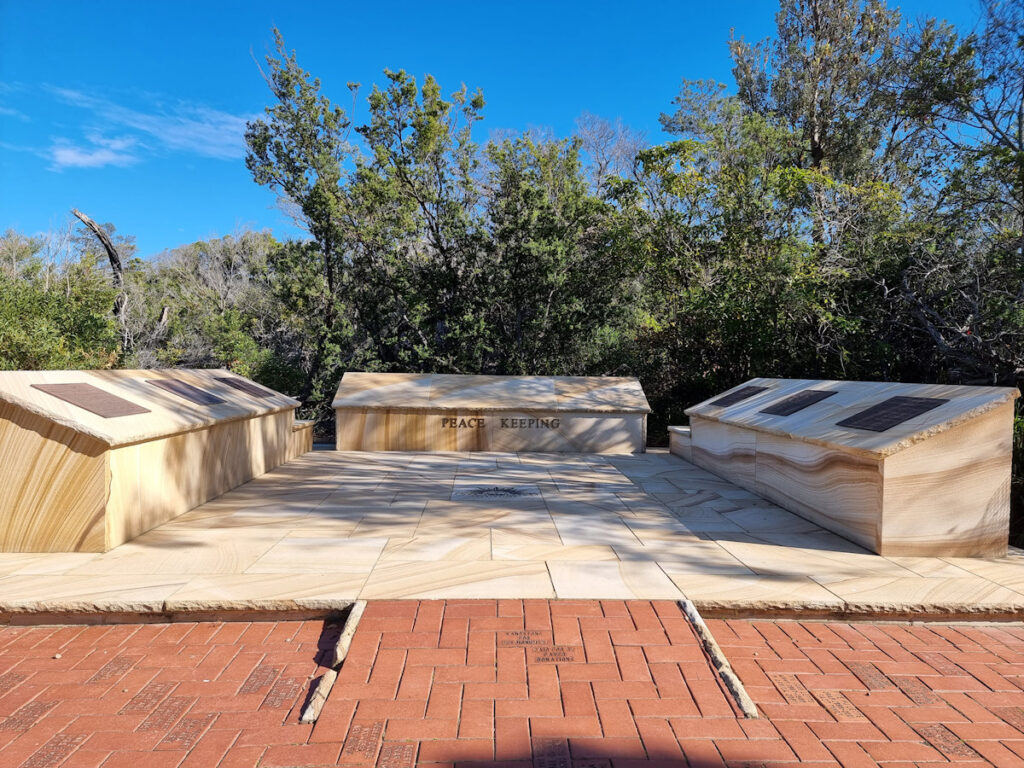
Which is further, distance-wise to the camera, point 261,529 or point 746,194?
point 746,194

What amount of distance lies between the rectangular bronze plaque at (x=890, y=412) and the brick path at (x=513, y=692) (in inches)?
66.3

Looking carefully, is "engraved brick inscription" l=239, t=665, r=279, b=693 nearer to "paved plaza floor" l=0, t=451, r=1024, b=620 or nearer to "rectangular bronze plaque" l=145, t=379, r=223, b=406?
"paved plaza floor" l=0, t=451, r=1024, b=620

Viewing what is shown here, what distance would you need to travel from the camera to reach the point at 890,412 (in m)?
4.82

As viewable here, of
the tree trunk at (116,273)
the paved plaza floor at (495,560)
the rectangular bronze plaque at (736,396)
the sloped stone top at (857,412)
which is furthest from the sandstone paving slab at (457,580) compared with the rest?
the tree trunk at (116,273)

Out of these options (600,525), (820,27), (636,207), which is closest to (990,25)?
(636,207)

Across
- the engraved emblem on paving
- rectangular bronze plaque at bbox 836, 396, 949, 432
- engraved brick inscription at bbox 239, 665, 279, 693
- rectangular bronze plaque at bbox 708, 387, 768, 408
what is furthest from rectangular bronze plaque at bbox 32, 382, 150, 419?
rectangular bronze plaque at bbox 708, 387, 768, 408

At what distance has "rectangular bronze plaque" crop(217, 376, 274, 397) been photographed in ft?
24.8

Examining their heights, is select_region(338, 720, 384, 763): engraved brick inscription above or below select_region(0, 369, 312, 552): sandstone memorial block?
below

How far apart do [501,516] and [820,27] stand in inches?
635

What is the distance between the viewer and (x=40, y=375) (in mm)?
4602

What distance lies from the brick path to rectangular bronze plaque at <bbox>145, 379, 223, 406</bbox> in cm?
308

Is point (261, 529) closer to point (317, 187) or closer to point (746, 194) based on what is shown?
point (317, 187)

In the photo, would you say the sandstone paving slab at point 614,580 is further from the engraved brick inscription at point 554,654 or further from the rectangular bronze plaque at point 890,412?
the rectangular bronze plaque at point 890,412

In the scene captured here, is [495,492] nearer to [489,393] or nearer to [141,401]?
[141,401]
